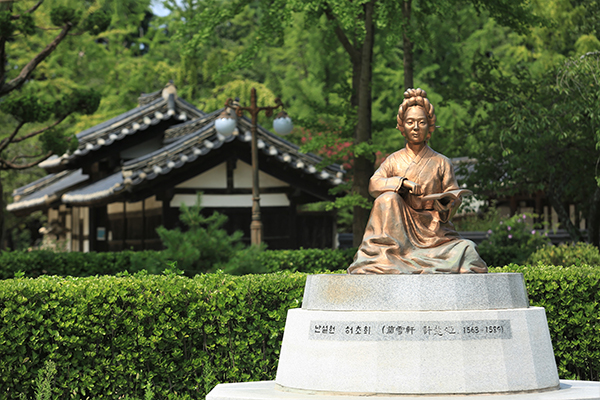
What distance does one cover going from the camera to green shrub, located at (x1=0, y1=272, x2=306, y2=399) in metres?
8.57

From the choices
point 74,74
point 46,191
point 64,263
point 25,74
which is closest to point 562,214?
point 64,263

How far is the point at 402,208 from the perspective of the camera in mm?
8172

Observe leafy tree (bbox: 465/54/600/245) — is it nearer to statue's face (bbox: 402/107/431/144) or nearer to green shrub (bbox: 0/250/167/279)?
statue's face (bbox: 402/107/431/144)

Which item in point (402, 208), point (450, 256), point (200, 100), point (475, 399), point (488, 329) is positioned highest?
point (200, 100)

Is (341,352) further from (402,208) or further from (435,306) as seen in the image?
(402,208)

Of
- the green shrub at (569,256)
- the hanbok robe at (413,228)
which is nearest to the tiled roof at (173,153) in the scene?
the green shrub at (569,256)

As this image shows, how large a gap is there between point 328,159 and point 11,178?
21.8m

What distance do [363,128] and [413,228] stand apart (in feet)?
28.9

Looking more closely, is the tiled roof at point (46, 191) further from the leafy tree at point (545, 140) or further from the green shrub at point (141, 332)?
the green shrub at point (141, 332)

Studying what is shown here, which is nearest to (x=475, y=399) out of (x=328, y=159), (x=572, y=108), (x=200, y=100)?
(x=572, y=108)

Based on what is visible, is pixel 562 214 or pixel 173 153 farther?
pixel 173 153

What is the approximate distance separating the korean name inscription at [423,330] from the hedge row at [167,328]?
7.88 ft

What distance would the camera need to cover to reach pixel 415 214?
8289 mm

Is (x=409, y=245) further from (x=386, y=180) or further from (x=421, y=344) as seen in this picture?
(x=421, y=344)
